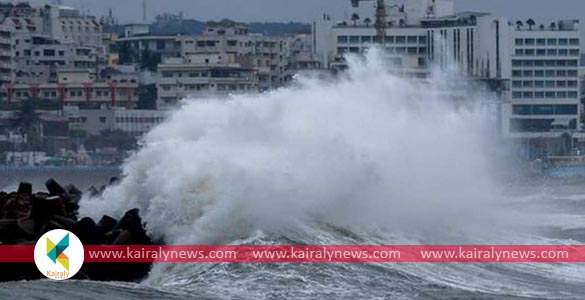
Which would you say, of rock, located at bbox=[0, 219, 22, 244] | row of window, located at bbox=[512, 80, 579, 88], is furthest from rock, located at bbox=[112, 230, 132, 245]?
row of window, located at bbox=[512, 80, 579, 88]

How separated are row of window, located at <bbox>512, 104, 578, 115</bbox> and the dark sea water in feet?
266

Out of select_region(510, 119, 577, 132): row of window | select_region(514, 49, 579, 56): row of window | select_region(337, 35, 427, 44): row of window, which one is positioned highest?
select_region(337, 35, 427, 44): row of window

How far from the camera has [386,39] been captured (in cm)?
10406

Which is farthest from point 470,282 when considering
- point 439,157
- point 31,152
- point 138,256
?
point 31,152

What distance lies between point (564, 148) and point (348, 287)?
83717 millimetres

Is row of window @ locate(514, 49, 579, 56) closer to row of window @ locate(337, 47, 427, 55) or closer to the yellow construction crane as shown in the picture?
row of window @ locate(337, 47, 427, 55)

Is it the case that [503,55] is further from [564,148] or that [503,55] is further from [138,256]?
[138,256]

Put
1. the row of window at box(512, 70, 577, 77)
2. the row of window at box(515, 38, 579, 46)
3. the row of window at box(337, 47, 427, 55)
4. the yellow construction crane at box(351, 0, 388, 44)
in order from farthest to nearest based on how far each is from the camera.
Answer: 1. the row of window at box(515, 38, 579, 46)
2. the row of window at box(512, 70, 577, 77)
3. the row of window at box(337, 47, 427, 55)
4. the yellow construction crane at box(351, 0, 388, 44)

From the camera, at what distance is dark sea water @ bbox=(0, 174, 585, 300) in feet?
70.1

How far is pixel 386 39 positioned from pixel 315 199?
77611 mm

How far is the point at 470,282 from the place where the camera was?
23766mm

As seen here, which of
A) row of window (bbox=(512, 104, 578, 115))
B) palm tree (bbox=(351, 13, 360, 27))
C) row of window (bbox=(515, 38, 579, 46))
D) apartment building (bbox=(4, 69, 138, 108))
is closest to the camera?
apartment building (bbox=(4, 69, 138, 108))

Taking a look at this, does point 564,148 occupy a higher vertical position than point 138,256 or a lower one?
lower

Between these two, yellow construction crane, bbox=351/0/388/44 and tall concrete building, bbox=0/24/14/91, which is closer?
yellow construction crane, bbox=351/0/388/44
